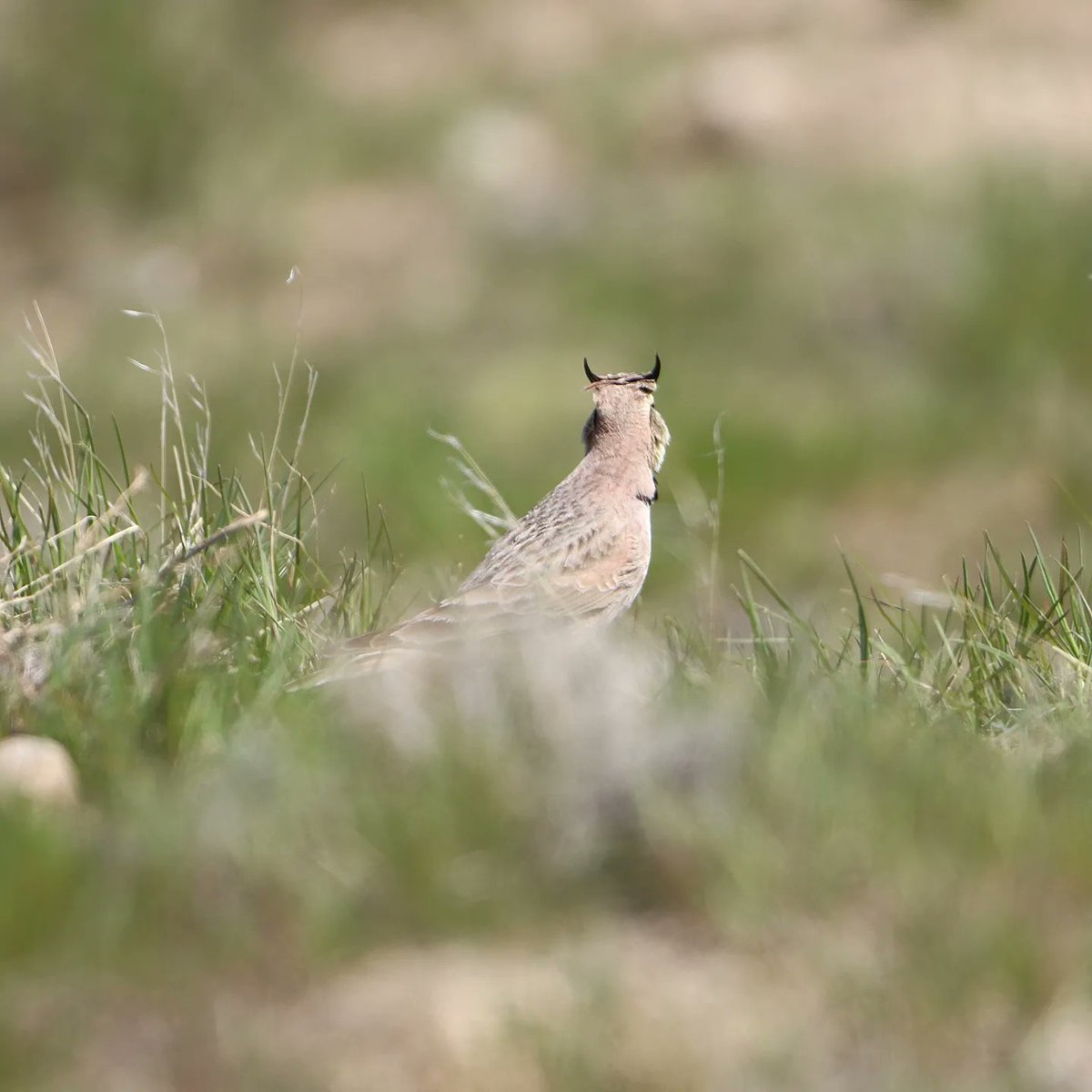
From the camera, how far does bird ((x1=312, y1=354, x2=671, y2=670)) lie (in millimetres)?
5602

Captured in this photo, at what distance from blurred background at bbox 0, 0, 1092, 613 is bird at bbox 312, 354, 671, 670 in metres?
5.79

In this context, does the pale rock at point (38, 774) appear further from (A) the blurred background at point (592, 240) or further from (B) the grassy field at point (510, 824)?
(A) the blurred background at point (592, 240)

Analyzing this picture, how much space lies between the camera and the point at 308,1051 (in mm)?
3064

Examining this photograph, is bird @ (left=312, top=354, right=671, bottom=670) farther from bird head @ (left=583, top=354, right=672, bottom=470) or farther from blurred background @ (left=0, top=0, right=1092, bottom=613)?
blurred background @ (left=0, top=0, right=1092, bottom=613)

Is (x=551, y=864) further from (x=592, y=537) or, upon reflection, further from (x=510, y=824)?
(x=592, y=537)

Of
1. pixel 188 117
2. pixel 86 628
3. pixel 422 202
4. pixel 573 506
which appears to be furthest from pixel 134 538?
pixel 188 117

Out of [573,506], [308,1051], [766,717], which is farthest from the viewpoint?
[573,506]

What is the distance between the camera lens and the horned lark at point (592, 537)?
563 cm

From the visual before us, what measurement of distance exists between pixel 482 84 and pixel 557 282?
13.7 ft

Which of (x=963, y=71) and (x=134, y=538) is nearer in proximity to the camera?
(x=134, y=538)

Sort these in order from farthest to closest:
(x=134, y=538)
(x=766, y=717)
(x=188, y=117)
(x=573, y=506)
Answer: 1. (x=188, y=117)
2. (x=573, y=506)
3. (x=134, y=538)
4. (x=766, y=717)

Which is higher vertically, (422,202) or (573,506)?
(573,506)

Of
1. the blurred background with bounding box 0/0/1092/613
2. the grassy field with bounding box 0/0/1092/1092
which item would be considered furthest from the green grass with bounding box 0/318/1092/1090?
the blurred background with bounding box 0/0/1092/613

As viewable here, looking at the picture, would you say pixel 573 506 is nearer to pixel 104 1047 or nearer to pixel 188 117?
pixel 104 1047
